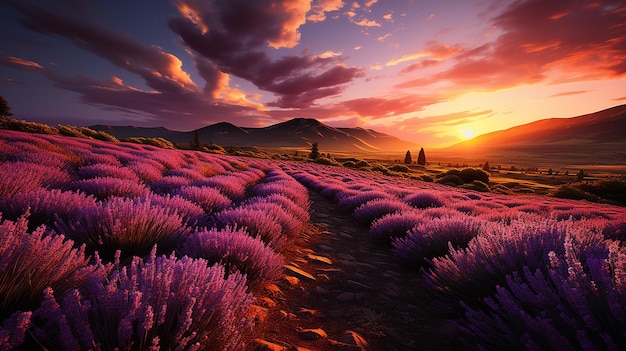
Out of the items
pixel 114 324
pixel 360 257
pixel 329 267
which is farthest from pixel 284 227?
pixel 114 324

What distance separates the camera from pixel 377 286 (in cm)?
309

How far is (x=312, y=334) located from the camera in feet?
6.86

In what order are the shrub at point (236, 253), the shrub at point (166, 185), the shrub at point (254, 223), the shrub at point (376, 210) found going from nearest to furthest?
the shrub at point (236, 253), the shrub at point (254, 223), the shrub at point (166, 185), the shrub at point (376, 210)

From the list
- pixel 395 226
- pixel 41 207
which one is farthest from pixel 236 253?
pixel 395 226

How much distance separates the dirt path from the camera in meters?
2.05

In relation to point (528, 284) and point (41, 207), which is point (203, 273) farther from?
point (528, 284)

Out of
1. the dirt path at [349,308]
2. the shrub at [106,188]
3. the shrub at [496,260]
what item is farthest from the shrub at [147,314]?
the shrub at [106,188]

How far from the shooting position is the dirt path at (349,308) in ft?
6.72

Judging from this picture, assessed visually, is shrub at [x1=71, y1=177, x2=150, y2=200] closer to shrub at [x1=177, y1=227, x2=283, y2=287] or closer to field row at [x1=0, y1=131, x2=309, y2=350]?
field row at [x1=0, y1=131, x2=309, y2=350]

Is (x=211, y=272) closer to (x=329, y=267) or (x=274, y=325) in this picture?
(x=274, y=325)

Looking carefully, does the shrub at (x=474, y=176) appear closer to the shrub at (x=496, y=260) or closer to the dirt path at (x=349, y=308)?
the dirt path at (x=349, y=308)

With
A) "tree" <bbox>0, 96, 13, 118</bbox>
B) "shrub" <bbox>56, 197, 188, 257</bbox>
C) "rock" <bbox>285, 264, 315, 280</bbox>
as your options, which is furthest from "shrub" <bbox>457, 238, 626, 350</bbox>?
"tree" <bbox>0, 96, 13, 118</bbox>

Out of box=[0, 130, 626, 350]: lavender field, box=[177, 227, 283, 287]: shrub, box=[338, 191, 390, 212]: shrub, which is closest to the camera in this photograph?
box=[0, 130, 626, 350]: lavender field

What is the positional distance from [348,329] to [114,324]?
1.69 metres
